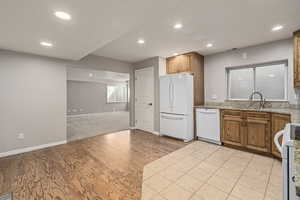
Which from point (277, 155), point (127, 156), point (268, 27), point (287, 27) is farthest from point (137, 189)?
point (287, 27)

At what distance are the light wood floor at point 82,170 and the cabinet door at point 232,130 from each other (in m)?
1.07

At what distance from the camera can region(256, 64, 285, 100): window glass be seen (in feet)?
10.5

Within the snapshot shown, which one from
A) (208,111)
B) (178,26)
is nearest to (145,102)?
(208,111)

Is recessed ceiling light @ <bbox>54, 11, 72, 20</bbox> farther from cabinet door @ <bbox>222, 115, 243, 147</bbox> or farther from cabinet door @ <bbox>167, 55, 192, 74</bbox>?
cabinet door @ <bbox>222, 115, 243, 147</bbox>

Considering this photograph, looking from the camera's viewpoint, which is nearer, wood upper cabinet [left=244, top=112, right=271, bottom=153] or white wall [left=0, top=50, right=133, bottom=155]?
wood upper cabinet [left=244, top=112, right=271, bottom=153]

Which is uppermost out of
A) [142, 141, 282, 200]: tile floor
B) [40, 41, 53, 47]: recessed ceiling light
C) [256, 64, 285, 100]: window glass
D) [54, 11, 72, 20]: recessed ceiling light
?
[40, 41, 53, 47]: recessed ceiling light

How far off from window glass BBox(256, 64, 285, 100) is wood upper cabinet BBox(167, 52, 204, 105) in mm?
1386

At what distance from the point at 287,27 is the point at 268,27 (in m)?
0.34

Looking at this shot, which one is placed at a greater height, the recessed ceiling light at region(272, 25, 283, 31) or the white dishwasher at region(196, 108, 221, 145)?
the recessed ceiling light at region(272, 25, 283, 31)

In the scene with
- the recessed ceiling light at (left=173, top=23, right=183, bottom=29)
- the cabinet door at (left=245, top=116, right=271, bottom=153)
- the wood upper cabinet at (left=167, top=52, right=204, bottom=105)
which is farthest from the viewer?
the wood upper cabinet at (left=167, top=52, right=204, bottom=105)

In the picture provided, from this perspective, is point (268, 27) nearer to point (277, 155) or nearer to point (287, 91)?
point (287, 91)

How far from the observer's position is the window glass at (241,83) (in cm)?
365

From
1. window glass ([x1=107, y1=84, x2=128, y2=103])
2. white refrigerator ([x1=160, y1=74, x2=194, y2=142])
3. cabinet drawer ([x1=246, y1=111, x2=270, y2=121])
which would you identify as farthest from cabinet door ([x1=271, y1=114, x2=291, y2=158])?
window glass ([x1=107, y1=84, x2=128, y2=103])

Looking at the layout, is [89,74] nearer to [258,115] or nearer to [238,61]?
[238,61]
